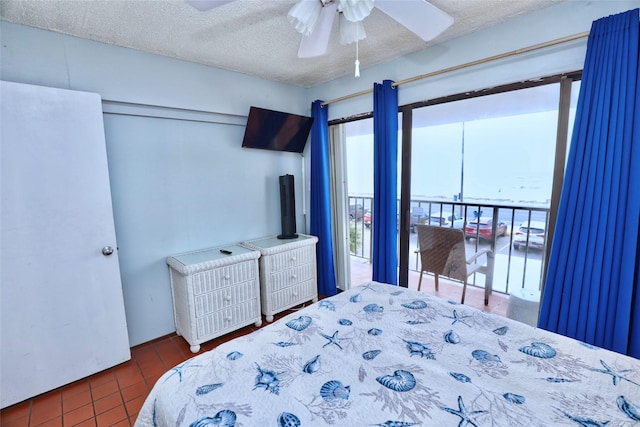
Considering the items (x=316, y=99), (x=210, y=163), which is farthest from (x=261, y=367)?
(x=316, y=99)

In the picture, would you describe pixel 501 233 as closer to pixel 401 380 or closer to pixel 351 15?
pixel 401 380

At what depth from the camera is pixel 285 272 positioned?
2.78 meters

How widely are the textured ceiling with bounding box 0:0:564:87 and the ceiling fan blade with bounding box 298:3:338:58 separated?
204 millimetres

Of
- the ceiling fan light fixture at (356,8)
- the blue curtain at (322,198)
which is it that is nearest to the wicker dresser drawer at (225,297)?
the blue curtain at (322,198)

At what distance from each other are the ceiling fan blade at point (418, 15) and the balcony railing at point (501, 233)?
1.46 metres

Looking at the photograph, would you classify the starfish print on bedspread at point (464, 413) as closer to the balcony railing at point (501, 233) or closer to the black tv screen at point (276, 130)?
the balcony railing at point (501, 233)

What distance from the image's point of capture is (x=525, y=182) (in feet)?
6.98

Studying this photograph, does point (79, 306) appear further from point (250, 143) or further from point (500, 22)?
point (500, 22)

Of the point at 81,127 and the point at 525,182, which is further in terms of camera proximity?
the point at 525,182

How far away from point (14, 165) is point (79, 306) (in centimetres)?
95

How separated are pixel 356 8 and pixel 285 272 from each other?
2158mm

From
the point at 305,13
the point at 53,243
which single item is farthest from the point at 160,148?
the point at 305,13

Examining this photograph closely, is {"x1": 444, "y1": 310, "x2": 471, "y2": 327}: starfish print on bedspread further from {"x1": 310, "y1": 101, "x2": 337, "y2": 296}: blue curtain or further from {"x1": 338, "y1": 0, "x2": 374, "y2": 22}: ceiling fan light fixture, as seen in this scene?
{"x1": 310, "y1": 101, "x2": 337, "y2": 296}: blue curtain

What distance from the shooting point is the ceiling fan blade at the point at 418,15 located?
1349mm
